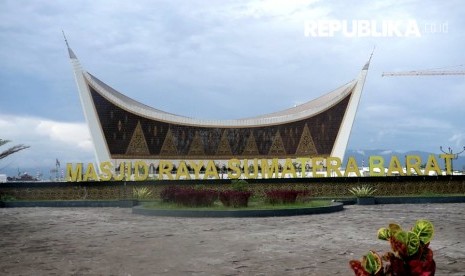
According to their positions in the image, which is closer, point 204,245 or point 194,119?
point 204,245

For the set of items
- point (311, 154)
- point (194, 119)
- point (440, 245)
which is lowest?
point (440, 245)

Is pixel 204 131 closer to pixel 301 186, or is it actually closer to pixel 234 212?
pixel 301 186

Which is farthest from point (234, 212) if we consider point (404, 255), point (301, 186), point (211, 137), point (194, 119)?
point (194, 119)

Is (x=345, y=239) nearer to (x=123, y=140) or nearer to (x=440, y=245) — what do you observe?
(x=440, y=245)

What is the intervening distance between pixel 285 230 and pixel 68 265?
5.35 metres

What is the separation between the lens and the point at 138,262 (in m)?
7.34

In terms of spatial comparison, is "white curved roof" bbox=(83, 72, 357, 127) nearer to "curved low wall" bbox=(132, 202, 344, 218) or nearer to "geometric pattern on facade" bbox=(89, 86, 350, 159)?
"geometric pattern on facade" bbox=(89, 86, 350, 159)

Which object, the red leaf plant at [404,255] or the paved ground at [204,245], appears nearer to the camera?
the red leaf plant at [404,255]

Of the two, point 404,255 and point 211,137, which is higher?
point 211,137

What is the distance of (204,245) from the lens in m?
8.95

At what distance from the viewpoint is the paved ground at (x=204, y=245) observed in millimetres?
6934

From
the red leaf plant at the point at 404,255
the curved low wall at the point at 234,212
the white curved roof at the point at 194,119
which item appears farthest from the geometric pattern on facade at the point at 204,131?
the red leaf plant at the point at 404,255

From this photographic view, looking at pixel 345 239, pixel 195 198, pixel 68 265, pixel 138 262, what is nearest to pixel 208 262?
pixel 138 262

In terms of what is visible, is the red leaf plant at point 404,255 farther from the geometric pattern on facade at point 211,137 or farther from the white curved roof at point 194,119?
the white curved roof at point 194,119
